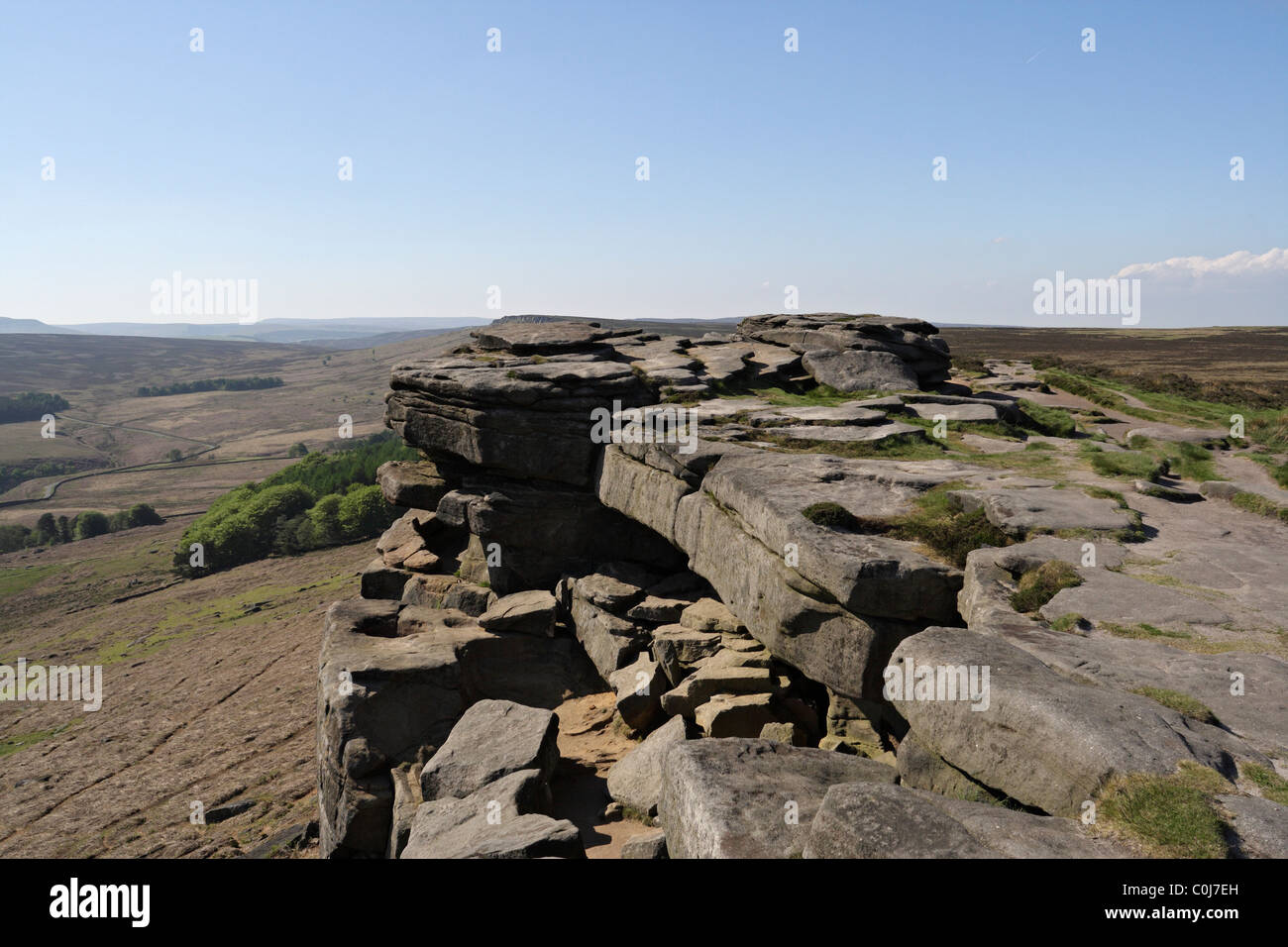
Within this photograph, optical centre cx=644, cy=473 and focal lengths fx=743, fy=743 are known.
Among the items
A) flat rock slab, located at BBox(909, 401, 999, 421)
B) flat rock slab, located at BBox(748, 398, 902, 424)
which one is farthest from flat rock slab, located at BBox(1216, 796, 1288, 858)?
flat rock slab, located at BBox(909, 401, 999, 421)

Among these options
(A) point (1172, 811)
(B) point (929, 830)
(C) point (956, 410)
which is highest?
(C) point (956, 410)

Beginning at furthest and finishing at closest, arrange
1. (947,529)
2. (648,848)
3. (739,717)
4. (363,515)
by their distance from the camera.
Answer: (363,515), (739,717), (947,529), (648,848)

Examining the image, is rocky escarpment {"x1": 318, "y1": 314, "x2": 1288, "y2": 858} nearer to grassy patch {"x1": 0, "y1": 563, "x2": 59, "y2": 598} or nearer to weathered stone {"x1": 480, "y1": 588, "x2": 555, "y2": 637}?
weathered stone {"x1": 480, "y1": 588, "x2": 555, "y2": 637}

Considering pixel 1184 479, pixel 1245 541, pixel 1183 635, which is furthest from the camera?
pixel 1184 479

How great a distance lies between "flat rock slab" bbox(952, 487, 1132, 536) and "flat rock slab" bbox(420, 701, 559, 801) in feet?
28.5

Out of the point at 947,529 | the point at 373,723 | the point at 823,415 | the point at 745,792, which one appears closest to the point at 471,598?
the point at 373,723

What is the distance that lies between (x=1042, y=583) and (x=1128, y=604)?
3.42 ft

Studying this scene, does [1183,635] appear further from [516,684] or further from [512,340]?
[512,340]

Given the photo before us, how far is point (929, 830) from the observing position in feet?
21.7

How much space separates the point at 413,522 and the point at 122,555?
263 feet

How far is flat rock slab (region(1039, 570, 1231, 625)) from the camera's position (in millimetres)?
9562

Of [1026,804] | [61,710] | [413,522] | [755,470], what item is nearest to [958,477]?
[755,470]

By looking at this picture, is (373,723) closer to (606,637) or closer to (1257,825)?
(606,637)

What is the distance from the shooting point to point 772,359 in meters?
25.1
